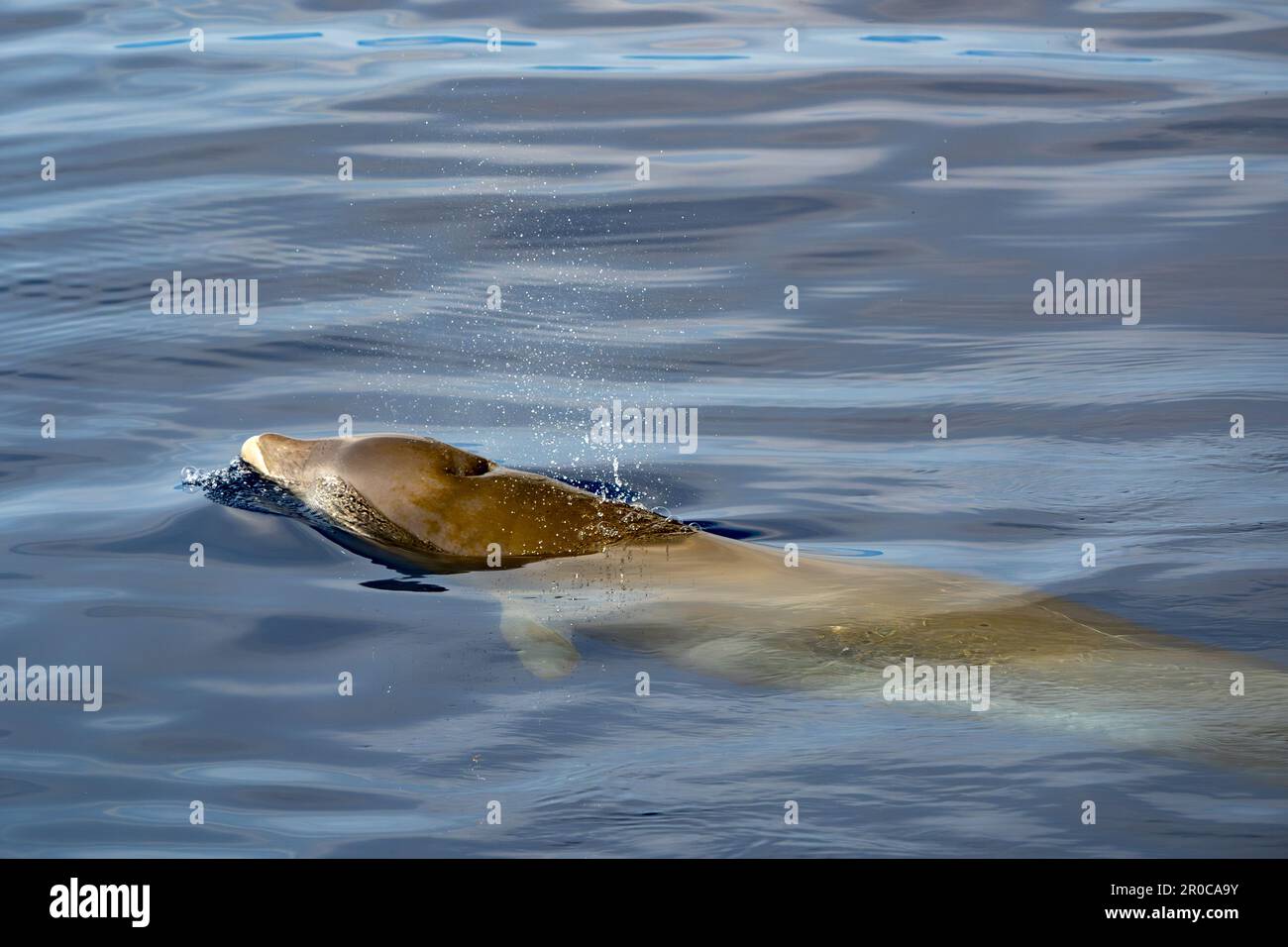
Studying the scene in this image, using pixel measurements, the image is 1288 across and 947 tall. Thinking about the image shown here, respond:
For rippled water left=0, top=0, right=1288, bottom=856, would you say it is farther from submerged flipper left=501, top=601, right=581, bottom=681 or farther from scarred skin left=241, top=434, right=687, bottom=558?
scarred skin left=241, top=434, right=687, bottom=558

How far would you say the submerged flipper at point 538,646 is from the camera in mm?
7637

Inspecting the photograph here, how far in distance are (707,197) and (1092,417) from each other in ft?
17.9

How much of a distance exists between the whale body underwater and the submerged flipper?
11mm

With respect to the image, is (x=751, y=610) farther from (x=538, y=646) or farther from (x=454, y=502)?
(x=454, y=502)

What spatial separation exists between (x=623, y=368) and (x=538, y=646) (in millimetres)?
4397

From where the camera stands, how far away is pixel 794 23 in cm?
2083

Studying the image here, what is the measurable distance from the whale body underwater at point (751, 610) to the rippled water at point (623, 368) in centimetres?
20

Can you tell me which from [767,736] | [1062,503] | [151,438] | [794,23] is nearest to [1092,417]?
[1062,503]

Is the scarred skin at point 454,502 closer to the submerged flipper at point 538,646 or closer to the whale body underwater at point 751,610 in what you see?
the whale body underwater at point 751,610

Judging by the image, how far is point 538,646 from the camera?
25.6 feet

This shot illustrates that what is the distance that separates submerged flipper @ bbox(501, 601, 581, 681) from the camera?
7.64m

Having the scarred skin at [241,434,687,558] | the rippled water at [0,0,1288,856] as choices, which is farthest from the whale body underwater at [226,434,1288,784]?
the rippled water at [0,0,1288,856]

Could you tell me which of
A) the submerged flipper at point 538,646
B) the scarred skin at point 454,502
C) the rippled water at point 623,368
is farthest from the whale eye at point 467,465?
the submerged flipper at point 538,646

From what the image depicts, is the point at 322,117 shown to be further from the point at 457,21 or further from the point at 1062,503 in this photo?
the point at 1062,503
